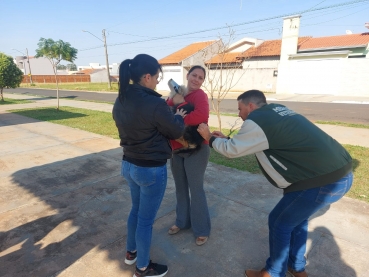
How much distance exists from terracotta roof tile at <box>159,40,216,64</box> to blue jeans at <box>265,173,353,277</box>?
29.4 meters

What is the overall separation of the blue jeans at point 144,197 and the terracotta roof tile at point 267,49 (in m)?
24.4

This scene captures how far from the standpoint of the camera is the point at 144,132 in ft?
6.20

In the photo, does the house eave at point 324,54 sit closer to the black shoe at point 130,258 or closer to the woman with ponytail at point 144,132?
the woman with ponytail at point 144,132

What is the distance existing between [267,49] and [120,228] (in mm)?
27269

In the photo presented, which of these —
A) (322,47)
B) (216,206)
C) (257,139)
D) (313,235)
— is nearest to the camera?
(257,139)

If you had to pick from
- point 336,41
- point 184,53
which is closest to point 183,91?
point 336,41

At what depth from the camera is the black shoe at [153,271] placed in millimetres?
2182

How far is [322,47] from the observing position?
71.6 feet

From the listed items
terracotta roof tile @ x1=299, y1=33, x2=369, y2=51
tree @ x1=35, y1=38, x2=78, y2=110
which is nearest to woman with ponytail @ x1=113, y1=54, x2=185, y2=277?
tree @ x1=35, y1=38, x2=78, y2=110

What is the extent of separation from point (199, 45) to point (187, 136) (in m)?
34.4

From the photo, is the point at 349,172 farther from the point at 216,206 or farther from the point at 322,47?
the point at 322,47

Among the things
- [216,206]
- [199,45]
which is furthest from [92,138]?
[199,45]

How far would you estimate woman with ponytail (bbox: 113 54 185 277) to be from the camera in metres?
1.84

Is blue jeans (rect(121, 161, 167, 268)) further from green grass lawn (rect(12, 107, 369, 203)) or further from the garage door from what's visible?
the garage door
